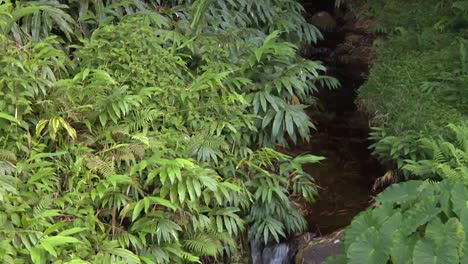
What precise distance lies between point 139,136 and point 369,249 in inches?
86.1

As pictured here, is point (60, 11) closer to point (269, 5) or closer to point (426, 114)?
point (269, 5)

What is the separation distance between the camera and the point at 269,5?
24.8 feet

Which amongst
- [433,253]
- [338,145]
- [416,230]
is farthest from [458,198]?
[338,145]

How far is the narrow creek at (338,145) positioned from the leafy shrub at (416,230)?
156 cm

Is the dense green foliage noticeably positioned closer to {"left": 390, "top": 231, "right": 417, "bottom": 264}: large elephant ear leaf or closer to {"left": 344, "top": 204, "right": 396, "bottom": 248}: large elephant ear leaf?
{"left": 344, "top": 204, "right": 396, "bottom": 248}: large elephant ear leaf

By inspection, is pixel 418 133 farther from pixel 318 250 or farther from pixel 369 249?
pixel 369 249

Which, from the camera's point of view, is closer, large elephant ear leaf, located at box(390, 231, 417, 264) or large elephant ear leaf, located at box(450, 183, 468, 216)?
large elephant ear leaf, located at box(390, 231, 417, 264)

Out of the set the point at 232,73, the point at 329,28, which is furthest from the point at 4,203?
the point at 329,28

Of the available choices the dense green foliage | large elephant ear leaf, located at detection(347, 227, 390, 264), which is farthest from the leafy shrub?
the dense green foliage

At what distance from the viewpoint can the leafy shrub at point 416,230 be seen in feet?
11.5

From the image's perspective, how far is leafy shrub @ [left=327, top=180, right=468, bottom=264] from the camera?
3502mm

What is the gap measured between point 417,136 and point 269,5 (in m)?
2.94

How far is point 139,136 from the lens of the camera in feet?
14.9

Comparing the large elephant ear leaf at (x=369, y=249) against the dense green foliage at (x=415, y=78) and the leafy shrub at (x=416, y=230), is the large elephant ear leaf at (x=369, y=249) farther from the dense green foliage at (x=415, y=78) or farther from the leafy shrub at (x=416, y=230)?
the dense green foliage at (x=415, y=78)
